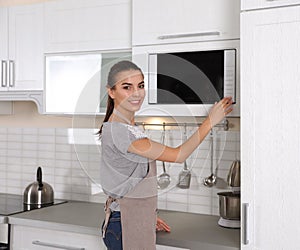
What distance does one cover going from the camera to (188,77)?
92.0 inches

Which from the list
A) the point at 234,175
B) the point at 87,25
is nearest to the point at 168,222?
the point at 234,175

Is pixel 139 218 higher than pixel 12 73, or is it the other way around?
pixel 12 73

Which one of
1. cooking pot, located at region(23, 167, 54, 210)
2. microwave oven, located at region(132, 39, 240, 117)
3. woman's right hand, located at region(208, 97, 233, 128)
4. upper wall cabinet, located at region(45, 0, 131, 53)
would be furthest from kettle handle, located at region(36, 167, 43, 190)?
woman's right hand, located at region(208, 97, 233, 128)

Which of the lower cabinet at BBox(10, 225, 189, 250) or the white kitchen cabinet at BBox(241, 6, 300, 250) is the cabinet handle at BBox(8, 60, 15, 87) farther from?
the white kitchen cabinet at BBox(241, 6, 300, 250)

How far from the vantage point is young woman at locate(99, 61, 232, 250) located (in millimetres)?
2027

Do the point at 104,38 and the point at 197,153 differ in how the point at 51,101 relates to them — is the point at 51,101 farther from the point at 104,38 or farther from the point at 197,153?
the point at 197,153

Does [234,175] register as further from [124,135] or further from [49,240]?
[49,240]

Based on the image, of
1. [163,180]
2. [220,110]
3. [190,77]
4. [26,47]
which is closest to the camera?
[220,110]

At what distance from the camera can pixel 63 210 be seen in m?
2.79

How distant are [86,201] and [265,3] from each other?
5.51ft

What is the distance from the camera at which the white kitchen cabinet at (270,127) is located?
1905 mm

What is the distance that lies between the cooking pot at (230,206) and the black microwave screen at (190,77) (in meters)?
0.45

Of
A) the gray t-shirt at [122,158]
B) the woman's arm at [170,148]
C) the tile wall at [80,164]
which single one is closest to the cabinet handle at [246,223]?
the woman's arm at [170,148]

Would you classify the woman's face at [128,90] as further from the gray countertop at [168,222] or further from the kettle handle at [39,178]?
the kettle handle at [39,178]
